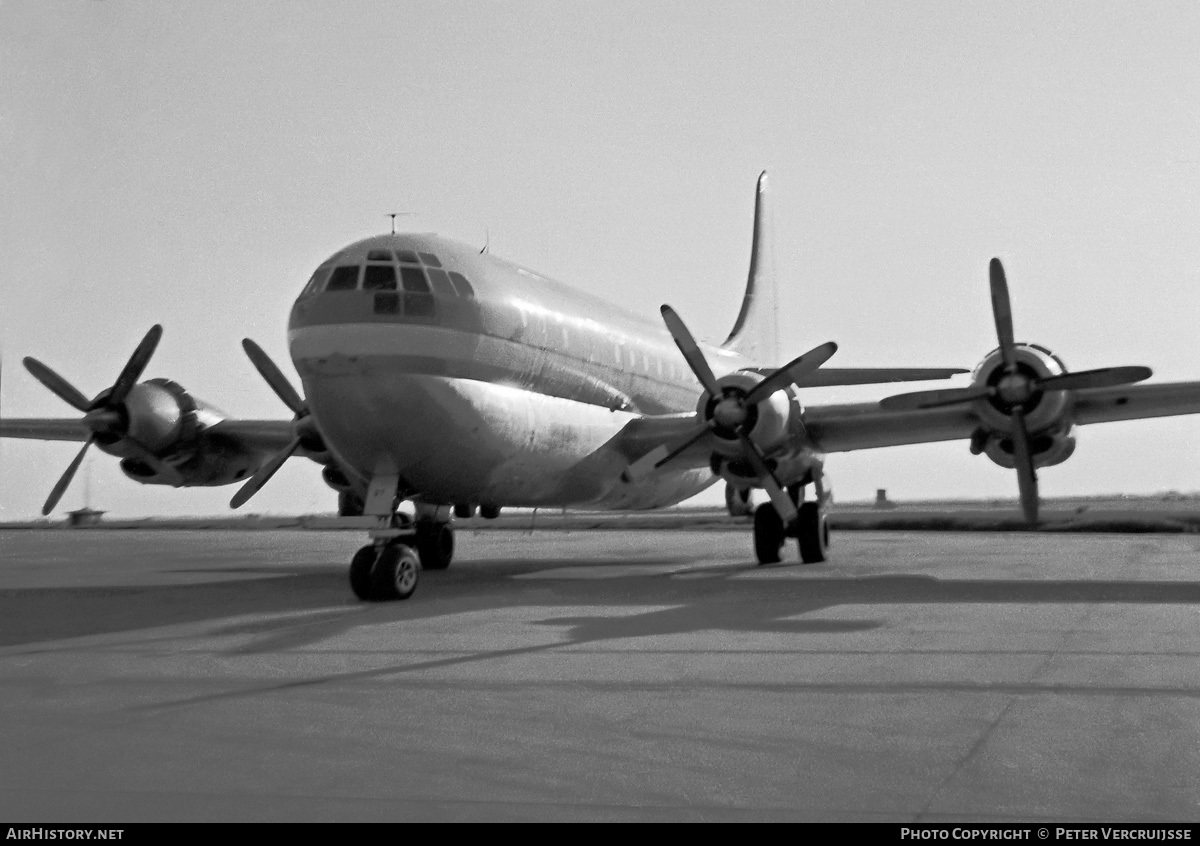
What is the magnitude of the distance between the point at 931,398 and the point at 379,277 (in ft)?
27.0

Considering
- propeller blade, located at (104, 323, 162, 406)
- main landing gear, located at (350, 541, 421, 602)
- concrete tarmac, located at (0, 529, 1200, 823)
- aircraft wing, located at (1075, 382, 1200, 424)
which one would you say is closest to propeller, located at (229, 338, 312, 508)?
propeller blade, located at (104, 323, 162, 406)

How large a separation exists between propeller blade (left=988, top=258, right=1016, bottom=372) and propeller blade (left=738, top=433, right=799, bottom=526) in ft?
13.0

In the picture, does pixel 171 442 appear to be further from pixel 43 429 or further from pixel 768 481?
pixel 768 481

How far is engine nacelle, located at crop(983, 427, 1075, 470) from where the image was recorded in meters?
19.0

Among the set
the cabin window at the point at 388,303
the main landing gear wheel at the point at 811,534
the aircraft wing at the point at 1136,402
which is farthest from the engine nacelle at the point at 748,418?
the cabin window at the point at 388,303

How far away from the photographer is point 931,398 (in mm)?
18328

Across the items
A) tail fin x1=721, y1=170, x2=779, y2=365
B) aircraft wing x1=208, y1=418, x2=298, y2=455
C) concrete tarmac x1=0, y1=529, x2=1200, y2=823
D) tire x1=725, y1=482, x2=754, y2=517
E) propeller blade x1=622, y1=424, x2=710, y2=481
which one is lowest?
concrete tarmac x1=0, y1=529, x2=1200, y2=823

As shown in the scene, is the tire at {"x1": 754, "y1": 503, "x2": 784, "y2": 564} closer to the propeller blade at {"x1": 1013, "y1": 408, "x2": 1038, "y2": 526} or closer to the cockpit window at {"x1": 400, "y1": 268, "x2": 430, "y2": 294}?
the propeller blade at {"x1": 1013, "y1": 408, "x2": 1038, "y2": 526}

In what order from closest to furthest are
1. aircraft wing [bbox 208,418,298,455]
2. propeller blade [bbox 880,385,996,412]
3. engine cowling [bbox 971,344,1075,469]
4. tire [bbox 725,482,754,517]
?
1. propeller blade [bbox 880,385,996,412]
2. engine cowling [bbox 971,344,1075,469]
3. aircraft wing [bbox 208,418,298,455]
4. tire [bbox 725,482,754,517]

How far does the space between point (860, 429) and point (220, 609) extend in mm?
11741

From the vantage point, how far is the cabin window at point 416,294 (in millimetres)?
15703
